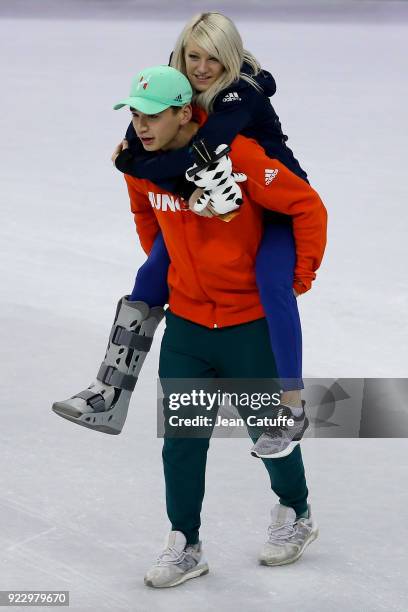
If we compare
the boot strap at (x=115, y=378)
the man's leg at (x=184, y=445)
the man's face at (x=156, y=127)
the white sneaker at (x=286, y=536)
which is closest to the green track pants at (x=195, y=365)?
the man's leg at (x=184, y=445)

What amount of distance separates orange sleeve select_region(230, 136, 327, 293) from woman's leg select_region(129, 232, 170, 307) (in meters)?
0.35

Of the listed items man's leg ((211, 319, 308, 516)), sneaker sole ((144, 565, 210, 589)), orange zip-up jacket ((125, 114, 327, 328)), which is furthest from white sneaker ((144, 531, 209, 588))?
orange zip-up jacket ((125, 114, 327, 328))

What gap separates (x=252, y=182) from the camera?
3104mm

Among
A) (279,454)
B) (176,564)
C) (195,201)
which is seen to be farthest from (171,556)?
(195,201)

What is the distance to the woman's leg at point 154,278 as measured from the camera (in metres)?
3.40

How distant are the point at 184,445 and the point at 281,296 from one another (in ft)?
1.51

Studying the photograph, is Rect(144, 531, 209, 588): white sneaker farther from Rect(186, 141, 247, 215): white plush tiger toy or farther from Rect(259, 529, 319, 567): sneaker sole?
Rect(186, 141, 247, 215): white plush tiger toy

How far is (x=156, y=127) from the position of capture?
3.10 m

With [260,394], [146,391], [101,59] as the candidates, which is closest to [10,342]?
[146,391]

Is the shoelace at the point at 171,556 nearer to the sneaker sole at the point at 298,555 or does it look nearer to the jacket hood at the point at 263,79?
the sneaker sole at the point at 298,555

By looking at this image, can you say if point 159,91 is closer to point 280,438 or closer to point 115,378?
point 115,378

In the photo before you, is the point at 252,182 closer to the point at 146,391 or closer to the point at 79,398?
the point at 79,398

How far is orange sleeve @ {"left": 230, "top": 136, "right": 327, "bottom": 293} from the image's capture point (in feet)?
10.2

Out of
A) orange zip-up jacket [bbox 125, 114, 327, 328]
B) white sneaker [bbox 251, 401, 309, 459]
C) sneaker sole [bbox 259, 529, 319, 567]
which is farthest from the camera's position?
sneaker sole [bbox 259, 529, 319, 567]
